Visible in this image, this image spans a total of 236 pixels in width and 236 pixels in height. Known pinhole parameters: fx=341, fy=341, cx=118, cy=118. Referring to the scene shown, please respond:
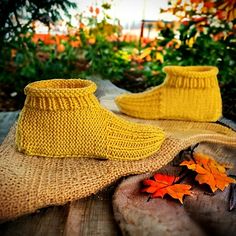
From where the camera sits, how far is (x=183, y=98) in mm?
1222

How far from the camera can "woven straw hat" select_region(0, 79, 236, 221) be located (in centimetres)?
73

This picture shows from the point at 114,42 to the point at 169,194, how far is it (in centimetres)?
219

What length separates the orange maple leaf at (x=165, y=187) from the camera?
32.5 inches

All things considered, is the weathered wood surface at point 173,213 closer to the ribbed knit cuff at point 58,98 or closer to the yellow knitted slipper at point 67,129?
the yellow knitted slipper at point 67,129

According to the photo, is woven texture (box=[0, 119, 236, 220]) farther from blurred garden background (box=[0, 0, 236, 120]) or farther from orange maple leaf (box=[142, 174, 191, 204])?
blurred garden background (box=[0, 0, 236, 120])

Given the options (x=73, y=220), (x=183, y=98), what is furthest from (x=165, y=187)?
(x=183, y=98)

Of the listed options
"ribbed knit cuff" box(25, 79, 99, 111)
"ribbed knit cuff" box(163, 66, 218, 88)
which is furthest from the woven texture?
"ribbed knit cuff" box(163, 66, 218, 88)

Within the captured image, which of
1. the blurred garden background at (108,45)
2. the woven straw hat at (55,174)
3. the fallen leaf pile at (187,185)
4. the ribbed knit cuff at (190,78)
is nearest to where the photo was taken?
the woven straw hat at (55,174)

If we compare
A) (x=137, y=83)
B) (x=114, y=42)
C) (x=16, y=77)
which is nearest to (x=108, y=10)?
(x=114, y=42)

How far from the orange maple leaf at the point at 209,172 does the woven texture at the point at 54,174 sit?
0.19ft

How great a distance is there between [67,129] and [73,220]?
229 millimetres

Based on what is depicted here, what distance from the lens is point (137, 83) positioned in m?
2.27

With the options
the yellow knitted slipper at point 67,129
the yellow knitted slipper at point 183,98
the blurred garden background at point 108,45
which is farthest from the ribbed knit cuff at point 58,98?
the blurred garden background at point 108,45

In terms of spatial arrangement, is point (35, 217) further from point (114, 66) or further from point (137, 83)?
point (114, 66)
